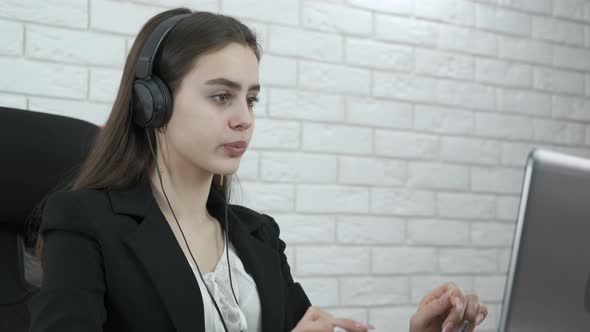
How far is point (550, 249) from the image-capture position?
76 cm

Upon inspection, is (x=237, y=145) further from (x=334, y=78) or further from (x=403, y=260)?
(x=403, y=260)

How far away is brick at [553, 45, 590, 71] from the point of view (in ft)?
8.89

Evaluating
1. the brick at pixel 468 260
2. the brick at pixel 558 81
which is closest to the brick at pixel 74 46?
the brick at pixel 468 260

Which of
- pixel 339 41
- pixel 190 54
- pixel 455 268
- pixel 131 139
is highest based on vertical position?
pixel 339 41

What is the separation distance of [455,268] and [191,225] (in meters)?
1.38

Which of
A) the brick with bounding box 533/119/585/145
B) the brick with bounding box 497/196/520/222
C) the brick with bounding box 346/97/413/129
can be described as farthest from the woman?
the brick with bounding box 533/119/585/145

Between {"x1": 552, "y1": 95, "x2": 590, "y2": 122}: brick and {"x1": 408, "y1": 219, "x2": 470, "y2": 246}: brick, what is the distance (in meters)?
0.60

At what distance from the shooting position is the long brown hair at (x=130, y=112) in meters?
1.30

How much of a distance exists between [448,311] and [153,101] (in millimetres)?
616

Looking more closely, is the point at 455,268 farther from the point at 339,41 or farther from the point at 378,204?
the point at 339,41

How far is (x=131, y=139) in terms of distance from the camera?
1345 millimetres

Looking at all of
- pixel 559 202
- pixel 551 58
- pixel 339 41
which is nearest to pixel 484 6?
pixel 551 58

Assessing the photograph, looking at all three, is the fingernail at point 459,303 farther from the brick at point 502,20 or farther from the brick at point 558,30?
the brick at point 558,30

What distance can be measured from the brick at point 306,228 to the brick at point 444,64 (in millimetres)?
636
